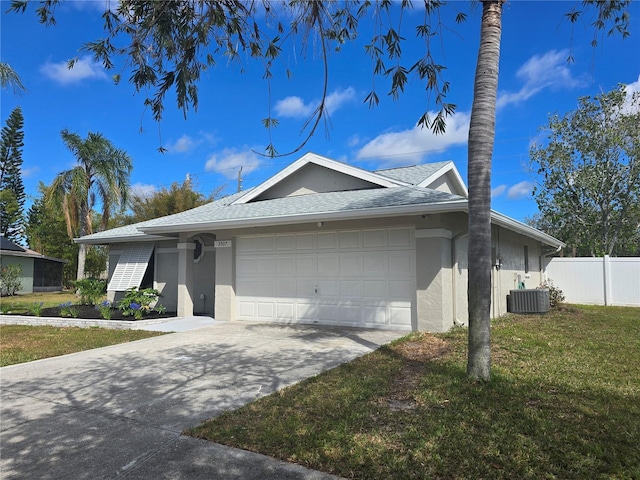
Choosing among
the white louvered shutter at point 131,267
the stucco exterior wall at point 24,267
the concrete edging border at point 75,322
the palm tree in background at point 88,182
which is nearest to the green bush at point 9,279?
the stucco exterior wall at point 24,267

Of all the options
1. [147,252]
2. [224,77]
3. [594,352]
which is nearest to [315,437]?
[224,77]

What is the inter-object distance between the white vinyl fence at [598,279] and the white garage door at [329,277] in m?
12.4

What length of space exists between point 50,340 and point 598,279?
64.0 ft

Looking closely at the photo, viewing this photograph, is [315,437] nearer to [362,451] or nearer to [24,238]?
[362,451]

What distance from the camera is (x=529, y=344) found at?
774cm

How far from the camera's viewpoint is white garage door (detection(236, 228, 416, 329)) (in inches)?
379

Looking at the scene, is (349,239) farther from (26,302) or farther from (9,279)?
(9,279)

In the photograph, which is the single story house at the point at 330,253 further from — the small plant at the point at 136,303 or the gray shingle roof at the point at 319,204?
the small plant at the point at 136,303

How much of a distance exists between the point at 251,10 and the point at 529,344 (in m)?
7.18

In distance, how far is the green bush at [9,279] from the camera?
25.0 meters

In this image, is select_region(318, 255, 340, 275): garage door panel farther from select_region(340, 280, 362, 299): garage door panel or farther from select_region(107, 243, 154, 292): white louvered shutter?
select_region(107, 243, 154, 292): white louvered shutter

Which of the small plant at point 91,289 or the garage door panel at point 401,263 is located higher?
the garage door panel at point 401,263

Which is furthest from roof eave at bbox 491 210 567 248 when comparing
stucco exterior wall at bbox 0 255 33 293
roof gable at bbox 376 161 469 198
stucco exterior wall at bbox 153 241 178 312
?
stucco exterior wall at bbox 0 255 33 293

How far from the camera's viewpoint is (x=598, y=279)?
57.2 feet
